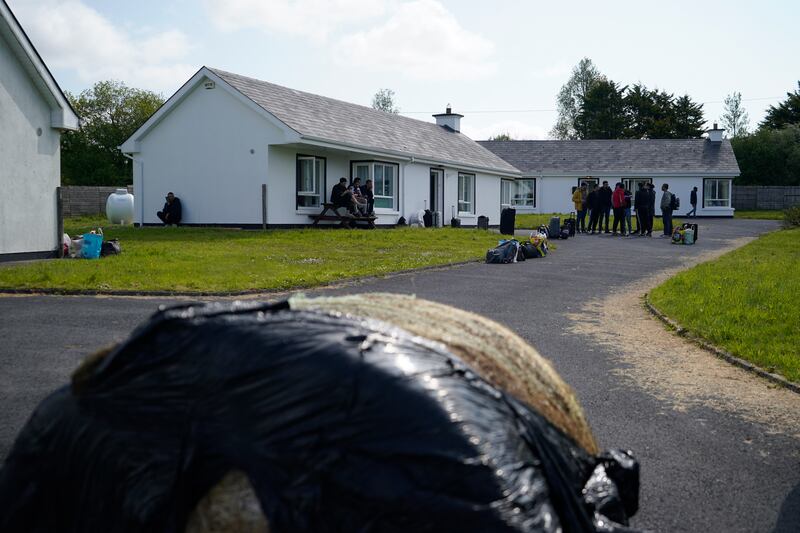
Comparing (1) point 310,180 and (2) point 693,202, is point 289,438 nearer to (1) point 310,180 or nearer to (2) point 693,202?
(1) point 310,180

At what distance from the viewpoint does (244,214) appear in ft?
85.5

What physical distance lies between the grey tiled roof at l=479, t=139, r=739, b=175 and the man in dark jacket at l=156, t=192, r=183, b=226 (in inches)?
1183

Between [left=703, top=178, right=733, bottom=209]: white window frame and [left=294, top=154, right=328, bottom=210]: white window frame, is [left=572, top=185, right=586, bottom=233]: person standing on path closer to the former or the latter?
[left=294, top=154, right=328, bottom=210]: white window frame

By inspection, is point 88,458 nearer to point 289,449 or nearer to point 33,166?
point 289,449

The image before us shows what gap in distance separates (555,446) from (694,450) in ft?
9.40

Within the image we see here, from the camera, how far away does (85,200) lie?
38969 millimetres

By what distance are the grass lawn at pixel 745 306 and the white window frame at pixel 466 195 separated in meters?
20.4

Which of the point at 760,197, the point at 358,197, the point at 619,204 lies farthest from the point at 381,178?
the point at 760,197

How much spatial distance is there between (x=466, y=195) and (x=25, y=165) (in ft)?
79.8

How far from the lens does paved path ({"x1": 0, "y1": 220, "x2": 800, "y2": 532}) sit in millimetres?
4219

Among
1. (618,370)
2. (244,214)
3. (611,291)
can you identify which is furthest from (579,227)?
(618,370)

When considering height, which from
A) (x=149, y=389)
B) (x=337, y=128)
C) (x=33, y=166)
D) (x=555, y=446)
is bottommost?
(x=555, y=446)

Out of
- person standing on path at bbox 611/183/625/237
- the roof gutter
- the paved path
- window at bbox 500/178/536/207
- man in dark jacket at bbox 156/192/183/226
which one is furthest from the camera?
window at bbox 500/178/536/207

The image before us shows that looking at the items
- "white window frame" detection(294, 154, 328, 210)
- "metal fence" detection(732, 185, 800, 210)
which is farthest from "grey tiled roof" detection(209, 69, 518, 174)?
"metal fence" detection(732, 185, 800, 210)
